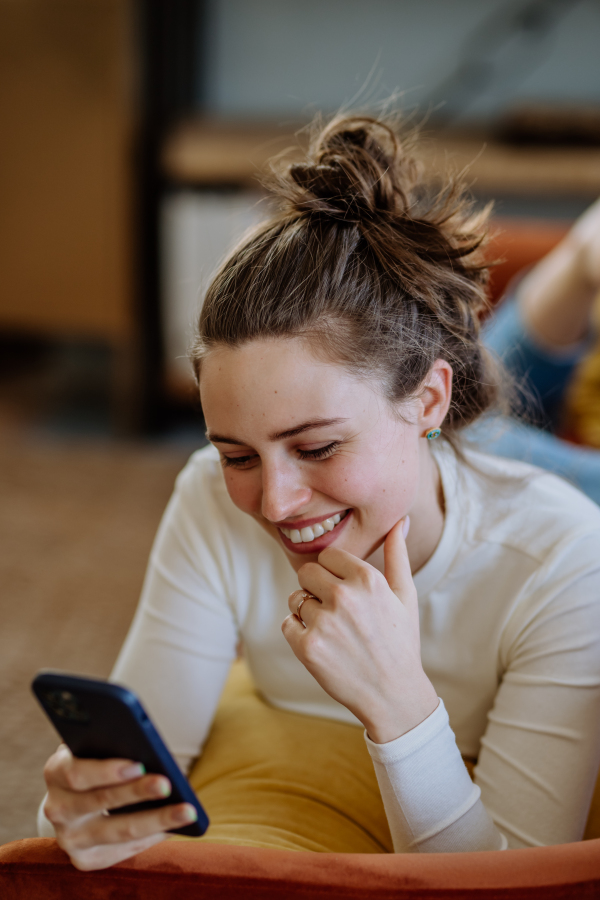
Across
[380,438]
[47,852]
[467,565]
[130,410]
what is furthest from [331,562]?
[130,410]

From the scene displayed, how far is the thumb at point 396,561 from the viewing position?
87 cm

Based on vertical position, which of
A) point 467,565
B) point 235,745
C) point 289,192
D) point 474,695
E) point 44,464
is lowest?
point 44,464

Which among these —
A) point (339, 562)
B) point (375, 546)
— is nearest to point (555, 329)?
point (375, 546)

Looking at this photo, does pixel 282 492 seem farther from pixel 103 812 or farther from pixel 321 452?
pixel 103 812

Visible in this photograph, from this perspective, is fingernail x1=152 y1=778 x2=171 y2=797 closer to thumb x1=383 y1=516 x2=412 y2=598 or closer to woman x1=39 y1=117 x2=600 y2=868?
woman x1=39 y1=117 x2=600 y2=868

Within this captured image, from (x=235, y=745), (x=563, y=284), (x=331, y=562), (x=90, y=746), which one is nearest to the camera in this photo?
(x=90, y=746)

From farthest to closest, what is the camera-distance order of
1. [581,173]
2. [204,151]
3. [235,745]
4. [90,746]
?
[204,151], [581,173], [235,745], [90,746]

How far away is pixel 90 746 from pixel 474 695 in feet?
1.73

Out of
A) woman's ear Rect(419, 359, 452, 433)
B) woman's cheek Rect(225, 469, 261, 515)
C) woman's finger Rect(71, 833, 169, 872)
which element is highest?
woman's ear Rect(419, 359, 452, 433)

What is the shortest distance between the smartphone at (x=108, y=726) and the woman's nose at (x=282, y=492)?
270 mm

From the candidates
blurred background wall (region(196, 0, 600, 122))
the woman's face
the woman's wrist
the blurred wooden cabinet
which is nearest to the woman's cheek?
the woman's face

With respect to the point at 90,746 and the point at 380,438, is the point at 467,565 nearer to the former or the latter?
the point at 380,438

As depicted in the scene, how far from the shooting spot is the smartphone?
2.10ft

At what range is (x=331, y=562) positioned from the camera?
0.87 metres
